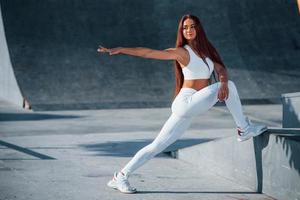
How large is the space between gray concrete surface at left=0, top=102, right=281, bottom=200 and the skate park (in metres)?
0.03

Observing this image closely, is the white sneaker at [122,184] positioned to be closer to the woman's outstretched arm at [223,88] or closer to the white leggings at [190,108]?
the white leggings at [190,108]

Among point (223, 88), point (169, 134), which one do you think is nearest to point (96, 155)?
point (169, 134)

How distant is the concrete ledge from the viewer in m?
6.92

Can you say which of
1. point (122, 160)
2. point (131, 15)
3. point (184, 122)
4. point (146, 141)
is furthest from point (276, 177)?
point (131, 15)

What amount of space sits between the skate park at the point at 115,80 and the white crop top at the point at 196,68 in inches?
75.9

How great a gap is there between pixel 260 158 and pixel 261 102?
42.5ft

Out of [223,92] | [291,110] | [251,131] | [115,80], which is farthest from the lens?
[115,80]

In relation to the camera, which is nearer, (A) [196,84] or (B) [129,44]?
(A) [196,84]

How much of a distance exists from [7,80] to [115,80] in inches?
139

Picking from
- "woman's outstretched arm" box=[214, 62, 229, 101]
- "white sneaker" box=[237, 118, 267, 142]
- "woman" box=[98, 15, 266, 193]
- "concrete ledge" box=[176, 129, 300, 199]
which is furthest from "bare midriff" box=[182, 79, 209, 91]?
"concrete ledge" box=[176, 129, 300, 199]

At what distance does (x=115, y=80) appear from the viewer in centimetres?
2027

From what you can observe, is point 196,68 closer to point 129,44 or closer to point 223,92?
point 223,92

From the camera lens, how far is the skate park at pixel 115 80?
10695mm

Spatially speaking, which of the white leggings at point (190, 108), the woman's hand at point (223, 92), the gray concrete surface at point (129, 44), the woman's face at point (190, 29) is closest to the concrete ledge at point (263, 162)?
the white leggings at point (190, 108)
